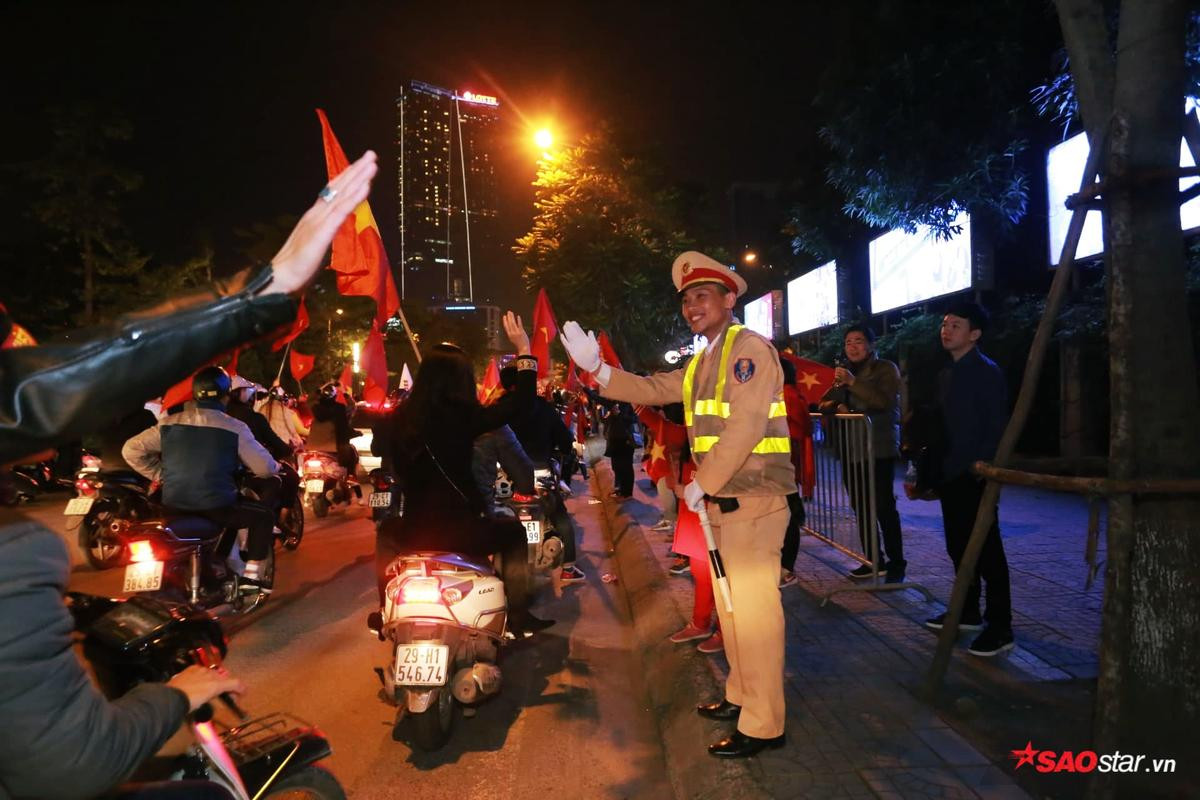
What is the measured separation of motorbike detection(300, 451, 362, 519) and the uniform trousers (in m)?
8.81

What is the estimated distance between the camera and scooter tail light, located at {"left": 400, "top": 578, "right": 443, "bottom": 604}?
382cm

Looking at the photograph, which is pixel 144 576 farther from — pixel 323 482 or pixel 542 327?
pixel 542 327

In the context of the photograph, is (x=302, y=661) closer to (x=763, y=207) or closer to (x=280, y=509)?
(x=280, y=509)

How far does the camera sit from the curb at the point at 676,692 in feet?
10.2

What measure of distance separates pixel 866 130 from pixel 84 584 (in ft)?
42.0

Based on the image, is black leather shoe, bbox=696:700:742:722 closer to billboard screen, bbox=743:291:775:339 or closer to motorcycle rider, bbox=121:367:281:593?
motorcycle rider, bbox=121:367:281:593

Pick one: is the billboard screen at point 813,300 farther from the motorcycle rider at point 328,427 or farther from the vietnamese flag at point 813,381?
the vietnamese flag at point 813,381

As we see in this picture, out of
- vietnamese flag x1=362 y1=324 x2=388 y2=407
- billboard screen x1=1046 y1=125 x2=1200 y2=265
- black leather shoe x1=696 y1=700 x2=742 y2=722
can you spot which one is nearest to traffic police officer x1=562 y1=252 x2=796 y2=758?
black leather shoe x1=696 y1=700 x2=742 y2=722

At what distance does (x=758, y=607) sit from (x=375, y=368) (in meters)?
8.43

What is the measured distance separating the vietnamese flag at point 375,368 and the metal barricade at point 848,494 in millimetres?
6176

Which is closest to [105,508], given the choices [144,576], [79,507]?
[79,507]

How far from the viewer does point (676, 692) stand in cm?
430

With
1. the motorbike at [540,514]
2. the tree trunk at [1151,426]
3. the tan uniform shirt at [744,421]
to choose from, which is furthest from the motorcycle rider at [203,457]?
the tree trunk at [1151,426]

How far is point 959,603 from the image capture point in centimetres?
342
